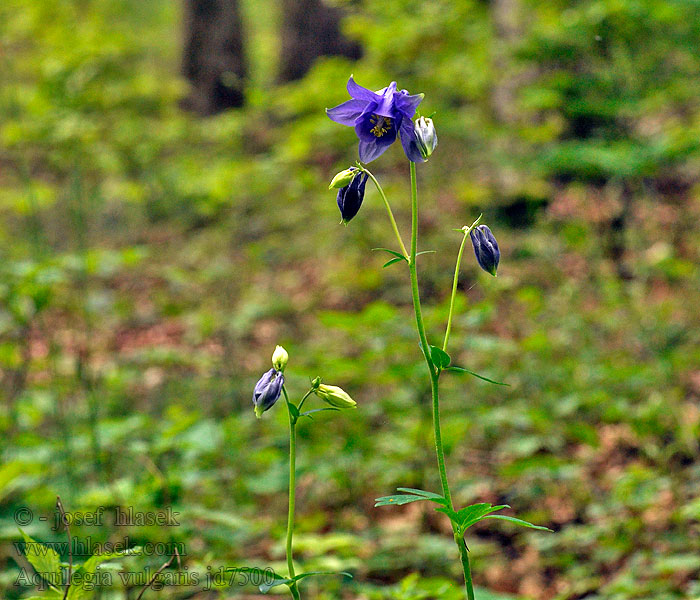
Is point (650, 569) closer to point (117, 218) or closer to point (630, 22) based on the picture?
point (630, 22)

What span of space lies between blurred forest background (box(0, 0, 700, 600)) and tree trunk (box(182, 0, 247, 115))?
1177 mm

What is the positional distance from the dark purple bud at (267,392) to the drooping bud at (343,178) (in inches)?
14.3

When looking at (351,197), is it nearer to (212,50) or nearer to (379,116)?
(379,116)

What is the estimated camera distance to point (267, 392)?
113 cm

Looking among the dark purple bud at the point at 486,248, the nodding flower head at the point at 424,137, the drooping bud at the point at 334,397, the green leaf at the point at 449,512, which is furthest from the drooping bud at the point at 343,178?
the green leaf at the point at 449,512

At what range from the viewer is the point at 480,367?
339cm

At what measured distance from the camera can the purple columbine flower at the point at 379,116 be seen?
3.47ft

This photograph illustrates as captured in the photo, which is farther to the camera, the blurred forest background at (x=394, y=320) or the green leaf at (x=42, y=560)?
the blurred forest background at (x=394, y=320)

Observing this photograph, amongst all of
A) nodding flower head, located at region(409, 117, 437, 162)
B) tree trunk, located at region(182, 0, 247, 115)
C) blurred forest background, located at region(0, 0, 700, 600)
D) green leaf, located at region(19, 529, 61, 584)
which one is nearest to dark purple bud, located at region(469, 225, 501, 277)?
nodding flower head, located at region(409, 117, 437, 162)

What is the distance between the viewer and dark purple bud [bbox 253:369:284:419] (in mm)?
1127

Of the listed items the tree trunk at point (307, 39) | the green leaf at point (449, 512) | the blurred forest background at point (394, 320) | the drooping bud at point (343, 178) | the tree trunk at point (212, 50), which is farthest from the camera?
the tree trunk at point (307, 39)

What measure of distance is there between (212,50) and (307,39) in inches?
51.5

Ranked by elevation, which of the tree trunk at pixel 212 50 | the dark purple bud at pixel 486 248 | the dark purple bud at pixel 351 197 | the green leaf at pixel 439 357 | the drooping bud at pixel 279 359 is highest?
the tree trunk at pixel 212 50

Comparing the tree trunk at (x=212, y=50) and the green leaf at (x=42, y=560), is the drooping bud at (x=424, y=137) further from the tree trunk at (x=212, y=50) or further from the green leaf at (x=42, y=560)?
the tree trunk at (x=212, y=50)
